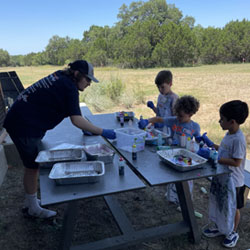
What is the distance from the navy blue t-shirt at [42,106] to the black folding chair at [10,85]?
10.5ft

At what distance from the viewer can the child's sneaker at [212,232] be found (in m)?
2.19

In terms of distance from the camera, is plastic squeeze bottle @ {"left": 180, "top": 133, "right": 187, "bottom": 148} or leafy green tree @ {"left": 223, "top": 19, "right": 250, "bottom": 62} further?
leafy green tree @ {"left": 223, "top": 19, "right": 250, "bottom": 62}

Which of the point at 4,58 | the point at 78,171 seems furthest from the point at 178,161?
the point at 4,58

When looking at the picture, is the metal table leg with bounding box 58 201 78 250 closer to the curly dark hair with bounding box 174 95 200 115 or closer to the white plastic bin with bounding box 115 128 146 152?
the white plastic bin with bounding box 115 128 146 152

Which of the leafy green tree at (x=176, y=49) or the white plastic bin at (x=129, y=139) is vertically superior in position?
the leafy green tree at (x=176, y=49)

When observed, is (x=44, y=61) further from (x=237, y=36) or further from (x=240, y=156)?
(x=240, y=156)

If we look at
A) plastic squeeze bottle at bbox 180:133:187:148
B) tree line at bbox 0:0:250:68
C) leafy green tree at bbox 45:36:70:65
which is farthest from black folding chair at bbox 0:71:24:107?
leafy green tree at bbox 45:36:70:65

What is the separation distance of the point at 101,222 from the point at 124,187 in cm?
118

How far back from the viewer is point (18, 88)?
509 centimetres

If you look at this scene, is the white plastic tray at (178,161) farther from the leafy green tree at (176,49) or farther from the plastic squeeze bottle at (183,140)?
the leafy green tree at (176,49)

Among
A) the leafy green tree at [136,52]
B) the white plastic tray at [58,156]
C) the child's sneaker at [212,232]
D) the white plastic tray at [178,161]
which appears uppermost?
the leafy green tree at [136,52]

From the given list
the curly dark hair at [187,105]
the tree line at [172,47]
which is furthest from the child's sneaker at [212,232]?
the tree line at [172,47]

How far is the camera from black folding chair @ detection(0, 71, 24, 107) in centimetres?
492

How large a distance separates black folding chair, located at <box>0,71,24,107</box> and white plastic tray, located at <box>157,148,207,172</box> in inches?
158
